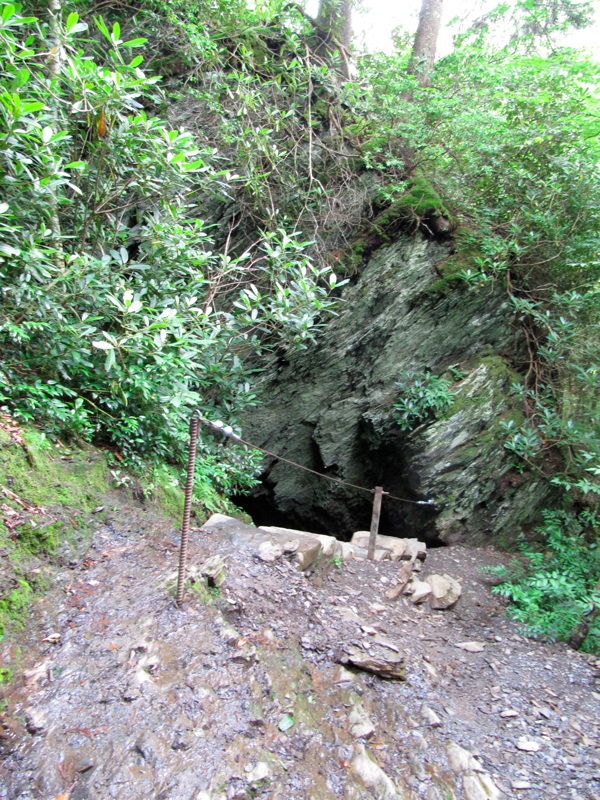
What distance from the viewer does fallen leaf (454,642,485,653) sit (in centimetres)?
377

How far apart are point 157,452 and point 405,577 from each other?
279 cm

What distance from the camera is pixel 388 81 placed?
621 cm

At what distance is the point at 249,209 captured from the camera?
6.04 meters

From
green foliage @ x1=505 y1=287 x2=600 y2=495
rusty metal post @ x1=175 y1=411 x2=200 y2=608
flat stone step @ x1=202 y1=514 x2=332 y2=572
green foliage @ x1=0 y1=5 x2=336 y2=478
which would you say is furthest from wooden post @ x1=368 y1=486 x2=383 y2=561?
rusty metal post @ x1=175 y1=411 x2=200 y2=608

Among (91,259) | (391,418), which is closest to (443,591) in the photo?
(391,418)

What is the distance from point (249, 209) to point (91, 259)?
10.2ft

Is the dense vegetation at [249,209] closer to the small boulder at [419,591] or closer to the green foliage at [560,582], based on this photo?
the green foliage at [560,582]

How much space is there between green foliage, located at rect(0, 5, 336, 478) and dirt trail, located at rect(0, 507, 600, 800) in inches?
38.6

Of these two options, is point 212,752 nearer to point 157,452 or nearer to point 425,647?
point 425,647

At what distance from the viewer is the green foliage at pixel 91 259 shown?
121 inches

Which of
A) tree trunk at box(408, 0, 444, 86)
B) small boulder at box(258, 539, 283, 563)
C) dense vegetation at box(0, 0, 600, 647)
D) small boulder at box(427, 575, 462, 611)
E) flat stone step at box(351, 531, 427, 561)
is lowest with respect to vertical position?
small boulder at box(427, 575, 462, 611)

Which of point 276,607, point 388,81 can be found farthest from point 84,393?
point 388,81

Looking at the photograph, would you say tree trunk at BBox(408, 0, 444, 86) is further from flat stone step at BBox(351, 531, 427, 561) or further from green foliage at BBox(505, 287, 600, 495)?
flat stone step at BBox(351, 531, 427, 561)

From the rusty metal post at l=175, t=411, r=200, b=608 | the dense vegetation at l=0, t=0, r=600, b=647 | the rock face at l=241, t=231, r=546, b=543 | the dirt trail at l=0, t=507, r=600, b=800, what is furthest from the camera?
the rock face at l=241, t=231, r=546, b=543
